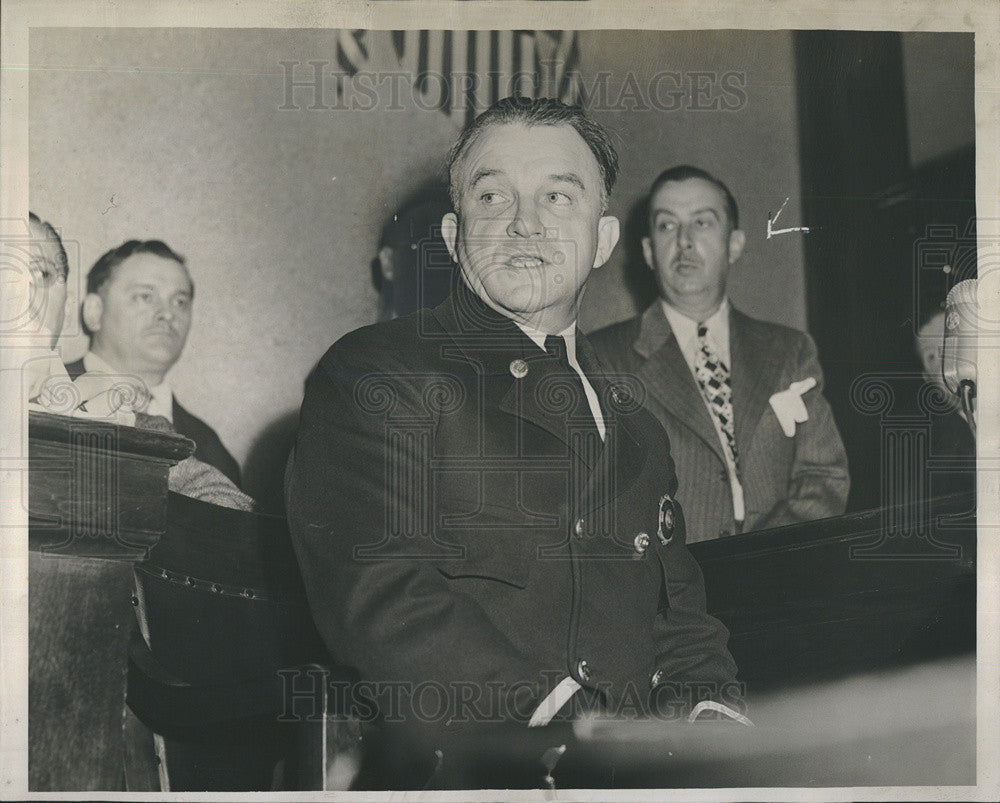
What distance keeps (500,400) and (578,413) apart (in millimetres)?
218

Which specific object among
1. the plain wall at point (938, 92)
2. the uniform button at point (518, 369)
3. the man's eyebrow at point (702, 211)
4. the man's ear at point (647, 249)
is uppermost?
the plain wall at point (938, 92)

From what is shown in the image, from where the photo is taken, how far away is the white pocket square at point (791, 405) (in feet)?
11.1

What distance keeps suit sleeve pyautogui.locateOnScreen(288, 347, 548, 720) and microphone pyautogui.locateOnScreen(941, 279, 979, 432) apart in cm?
146

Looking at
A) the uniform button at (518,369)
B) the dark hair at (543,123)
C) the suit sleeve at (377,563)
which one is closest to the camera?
the suit sleeve at (377,563)

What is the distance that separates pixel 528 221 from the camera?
10.8ft

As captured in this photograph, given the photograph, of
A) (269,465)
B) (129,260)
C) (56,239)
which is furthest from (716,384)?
(56,239)

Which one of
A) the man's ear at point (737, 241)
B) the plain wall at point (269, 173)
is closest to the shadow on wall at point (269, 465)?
the plain wall at point (269, 173)

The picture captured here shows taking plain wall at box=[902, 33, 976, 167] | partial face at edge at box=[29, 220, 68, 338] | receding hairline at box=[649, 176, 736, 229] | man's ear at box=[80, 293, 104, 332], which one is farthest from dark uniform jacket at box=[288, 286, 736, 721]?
plain wall at box=[902, 33, 976, 167]

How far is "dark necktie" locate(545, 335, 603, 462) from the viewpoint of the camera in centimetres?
325

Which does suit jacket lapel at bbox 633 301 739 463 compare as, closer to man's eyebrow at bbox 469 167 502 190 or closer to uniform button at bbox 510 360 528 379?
uniform button at bbox 510 360 528 379

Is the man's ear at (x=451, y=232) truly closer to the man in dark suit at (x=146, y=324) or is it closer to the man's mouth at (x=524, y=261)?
the man's mouth at (x=524, y=261)

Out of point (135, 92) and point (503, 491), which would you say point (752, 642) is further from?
point (135, 92)

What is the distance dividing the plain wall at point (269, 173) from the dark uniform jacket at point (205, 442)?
29mm

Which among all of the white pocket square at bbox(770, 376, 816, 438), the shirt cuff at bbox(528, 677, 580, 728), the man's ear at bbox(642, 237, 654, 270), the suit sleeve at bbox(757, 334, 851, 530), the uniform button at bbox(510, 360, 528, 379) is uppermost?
the man's ear at bbox(642, 237, 654, 270)
